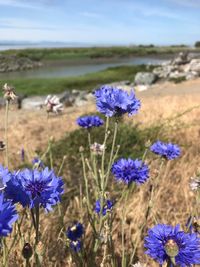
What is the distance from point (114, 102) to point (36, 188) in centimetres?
59

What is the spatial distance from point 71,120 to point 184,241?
767cm

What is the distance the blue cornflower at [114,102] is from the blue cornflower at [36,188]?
505 mm

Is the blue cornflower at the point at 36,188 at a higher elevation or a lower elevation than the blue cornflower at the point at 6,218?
lower

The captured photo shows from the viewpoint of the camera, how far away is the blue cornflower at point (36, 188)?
145cm

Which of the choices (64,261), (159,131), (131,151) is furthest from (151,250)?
(159,131)

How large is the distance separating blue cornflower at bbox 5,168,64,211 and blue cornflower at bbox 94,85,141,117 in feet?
1.66

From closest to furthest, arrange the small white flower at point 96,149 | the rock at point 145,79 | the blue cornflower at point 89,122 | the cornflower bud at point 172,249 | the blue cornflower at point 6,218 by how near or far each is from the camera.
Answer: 1. the blue cornflower at point 6,218
2. the cornflower bud at point 172,249
3. the small white flower at point 96,149
4. the blue cornflower at point 89,122
5. the rock at point 145,79

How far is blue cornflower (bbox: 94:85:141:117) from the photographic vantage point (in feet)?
6.54

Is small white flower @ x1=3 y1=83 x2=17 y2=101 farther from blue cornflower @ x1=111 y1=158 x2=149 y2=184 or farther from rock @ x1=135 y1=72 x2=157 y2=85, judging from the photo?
rock @ x1=135 y1=72 x2=157 y2=85

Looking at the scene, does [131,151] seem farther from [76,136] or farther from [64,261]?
[64,261]

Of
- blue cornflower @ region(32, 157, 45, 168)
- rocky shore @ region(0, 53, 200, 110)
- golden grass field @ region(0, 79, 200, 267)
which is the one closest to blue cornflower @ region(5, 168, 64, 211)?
blue cornflower @ region(32, 157, 45, 168)

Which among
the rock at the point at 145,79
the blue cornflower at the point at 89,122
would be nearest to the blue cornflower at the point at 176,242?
the blue cornflower at the point at 89,122

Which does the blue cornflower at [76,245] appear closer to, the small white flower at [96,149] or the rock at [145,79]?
the small white flower at [96,149]

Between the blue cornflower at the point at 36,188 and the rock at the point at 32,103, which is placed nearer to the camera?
the blue cornflower at the point at 36,188
